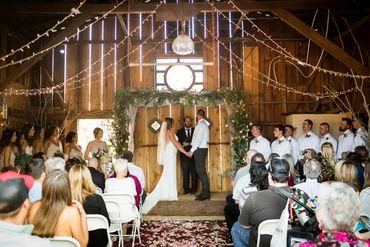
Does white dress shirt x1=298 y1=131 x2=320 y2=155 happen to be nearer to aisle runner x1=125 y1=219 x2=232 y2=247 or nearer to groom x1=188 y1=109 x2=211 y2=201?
groom x1=188 y1=109 x2=211 y2=201

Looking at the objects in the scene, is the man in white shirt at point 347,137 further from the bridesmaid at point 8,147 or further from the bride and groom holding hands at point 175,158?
the bridesmaid at point 8,147

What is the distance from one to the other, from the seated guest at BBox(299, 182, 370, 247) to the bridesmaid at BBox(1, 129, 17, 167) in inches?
229

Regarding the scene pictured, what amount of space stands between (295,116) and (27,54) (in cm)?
741

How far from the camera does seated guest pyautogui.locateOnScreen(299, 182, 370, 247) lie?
1.75 meters

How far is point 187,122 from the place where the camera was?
7.91 metres

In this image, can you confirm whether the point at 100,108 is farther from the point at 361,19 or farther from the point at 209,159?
the point at 361,19

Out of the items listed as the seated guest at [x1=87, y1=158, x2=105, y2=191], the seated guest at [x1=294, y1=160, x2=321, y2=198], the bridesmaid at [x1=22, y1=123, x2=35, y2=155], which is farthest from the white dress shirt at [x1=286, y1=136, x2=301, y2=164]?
the bridesmaid at [x1=22, y1=123, x2=35, y2=155]

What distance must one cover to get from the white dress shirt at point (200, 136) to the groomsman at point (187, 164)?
1.09 ft

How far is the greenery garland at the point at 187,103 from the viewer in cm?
765

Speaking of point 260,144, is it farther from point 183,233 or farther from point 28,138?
point 28,138

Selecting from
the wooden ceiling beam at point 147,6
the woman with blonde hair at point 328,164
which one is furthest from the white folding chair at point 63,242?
the wooden ceiling beam at point 147,6

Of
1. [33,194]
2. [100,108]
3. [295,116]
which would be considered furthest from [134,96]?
[33,194]

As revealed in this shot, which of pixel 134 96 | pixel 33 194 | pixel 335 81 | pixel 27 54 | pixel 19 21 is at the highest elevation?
pixel 19 21

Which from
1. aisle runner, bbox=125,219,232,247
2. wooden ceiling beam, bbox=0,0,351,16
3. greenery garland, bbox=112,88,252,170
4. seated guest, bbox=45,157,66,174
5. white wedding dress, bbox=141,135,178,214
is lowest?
aisle runner, bbox=125,219,232,247
